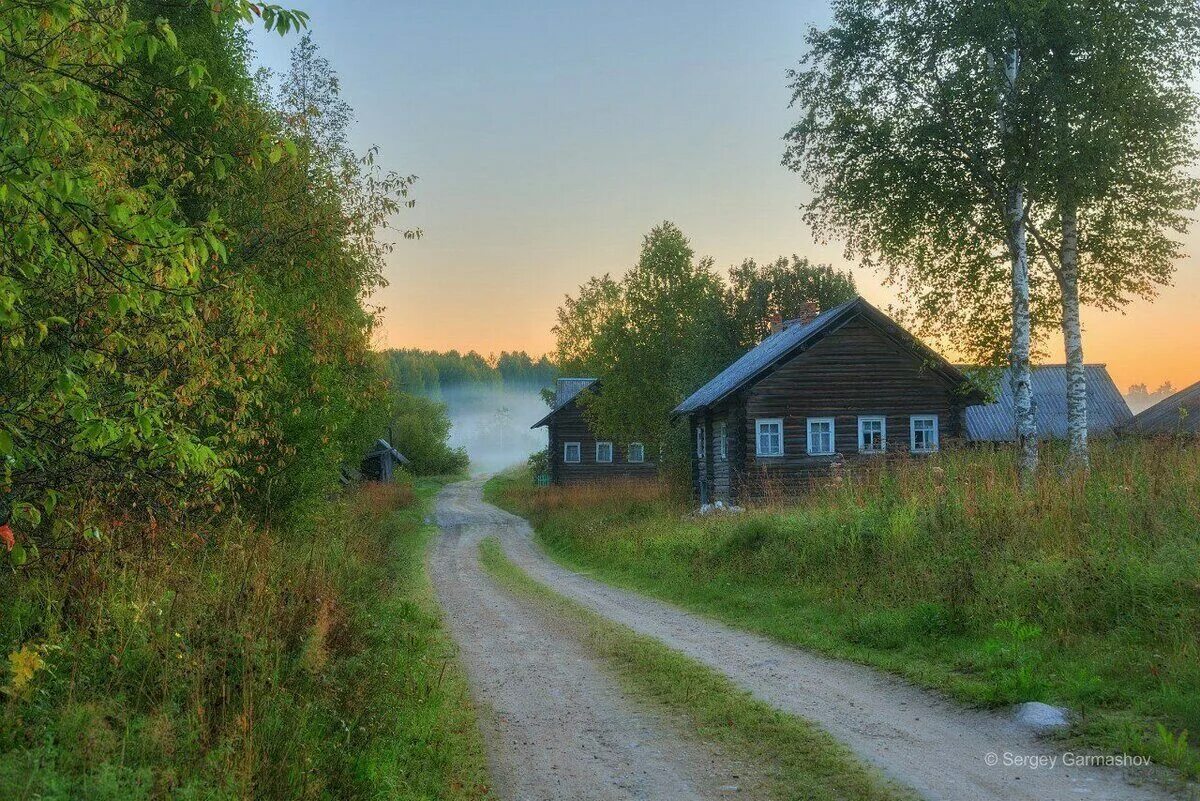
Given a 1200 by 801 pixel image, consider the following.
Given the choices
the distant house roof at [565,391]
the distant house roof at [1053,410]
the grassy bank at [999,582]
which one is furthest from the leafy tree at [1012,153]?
the distant house roof at [565,391]

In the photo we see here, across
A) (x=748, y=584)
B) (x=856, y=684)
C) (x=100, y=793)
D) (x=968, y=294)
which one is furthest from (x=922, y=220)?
(x=100, y=793)

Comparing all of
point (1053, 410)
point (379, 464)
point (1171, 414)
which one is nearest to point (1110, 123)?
point (1171, 414)

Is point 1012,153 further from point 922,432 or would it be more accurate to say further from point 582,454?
point 582,454

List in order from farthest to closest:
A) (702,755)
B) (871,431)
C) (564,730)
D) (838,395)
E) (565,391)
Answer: (565,391)
(871,431)
(838,395)
(564,730)
(702,755)

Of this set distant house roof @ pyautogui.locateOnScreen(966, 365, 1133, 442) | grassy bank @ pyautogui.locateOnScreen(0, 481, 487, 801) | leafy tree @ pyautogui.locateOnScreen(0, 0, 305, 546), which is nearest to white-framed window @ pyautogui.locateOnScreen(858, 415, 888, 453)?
distant house roof @ pyautogui.locateOnScreen(966, 365, 1133, 442)

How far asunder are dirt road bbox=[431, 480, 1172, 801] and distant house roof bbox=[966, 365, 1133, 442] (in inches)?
1429

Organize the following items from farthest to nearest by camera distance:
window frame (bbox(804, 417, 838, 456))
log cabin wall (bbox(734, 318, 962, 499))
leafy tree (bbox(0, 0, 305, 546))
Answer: window frame (bbox(804, 417, 838, 456)) < log cabin wall (bbox(734, 318, 962, 499)) < leafy tree (bbox(0, 0, 305, 546))

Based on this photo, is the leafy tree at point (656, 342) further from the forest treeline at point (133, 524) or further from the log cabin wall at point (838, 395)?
the forest treeline at point (133, 524)

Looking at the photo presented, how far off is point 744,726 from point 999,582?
4333mm

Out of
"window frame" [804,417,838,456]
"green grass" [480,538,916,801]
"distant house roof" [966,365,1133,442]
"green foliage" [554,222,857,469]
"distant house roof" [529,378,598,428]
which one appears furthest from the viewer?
"distant house roof" [529,378,598,428]

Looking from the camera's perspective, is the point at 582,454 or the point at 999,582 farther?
the point at 582,454

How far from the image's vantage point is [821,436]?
101 feet

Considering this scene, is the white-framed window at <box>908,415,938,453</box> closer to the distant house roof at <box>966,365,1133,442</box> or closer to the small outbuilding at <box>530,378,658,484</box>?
the distant house roof at <box>966,365,1133,442</box>

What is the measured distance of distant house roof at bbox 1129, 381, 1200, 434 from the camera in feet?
117
